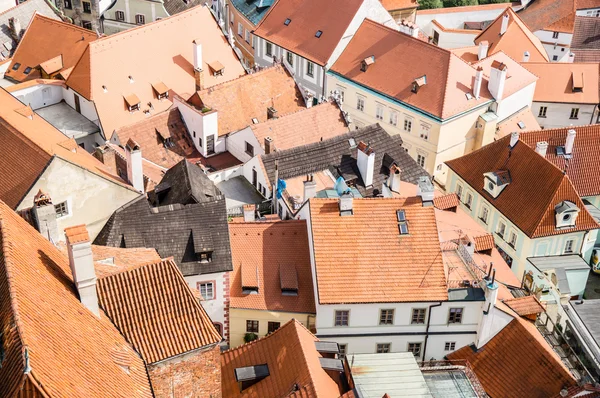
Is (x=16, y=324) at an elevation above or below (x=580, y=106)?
above

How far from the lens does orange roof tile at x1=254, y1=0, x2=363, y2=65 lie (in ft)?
250

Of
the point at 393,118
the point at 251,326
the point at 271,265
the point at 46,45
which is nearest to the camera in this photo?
the point at 251,326

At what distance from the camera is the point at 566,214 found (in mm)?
57875

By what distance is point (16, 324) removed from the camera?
25.7 metres

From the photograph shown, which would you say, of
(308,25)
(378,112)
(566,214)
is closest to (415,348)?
(566,214)

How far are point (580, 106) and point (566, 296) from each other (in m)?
32.3

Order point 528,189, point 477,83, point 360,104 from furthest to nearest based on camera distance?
point 360,104 → point 477,83 → point 528,189

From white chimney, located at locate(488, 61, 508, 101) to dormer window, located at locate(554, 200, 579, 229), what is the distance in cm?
1641

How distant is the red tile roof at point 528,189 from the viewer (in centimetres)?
5825

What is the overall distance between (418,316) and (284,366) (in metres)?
10.2

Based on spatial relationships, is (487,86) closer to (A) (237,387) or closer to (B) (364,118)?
(B) (364,118)

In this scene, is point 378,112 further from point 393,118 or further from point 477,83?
point 477,83

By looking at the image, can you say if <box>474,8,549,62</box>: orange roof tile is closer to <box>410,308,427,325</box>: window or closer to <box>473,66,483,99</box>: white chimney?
<box>473,66,483,99</box>: white chimney

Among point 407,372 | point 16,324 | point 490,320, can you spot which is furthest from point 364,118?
point 16,324
